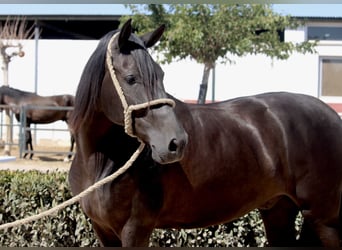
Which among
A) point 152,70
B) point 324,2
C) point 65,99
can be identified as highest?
point 324,2

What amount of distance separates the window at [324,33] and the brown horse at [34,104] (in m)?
7.03

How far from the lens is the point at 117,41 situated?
2070 millimetres

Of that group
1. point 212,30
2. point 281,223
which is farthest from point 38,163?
point 281,223

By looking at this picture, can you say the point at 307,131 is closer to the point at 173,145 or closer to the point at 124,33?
the point at 173,145

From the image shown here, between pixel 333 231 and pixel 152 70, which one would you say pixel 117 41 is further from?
pixel 333 231

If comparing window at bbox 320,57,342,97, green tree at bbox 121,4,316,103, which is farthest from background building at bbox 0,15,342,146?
green tree at bbox 121,4,316,103

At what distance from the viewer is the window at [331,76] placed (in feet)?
48.0

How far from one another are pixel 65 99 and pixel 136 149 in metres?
10.1

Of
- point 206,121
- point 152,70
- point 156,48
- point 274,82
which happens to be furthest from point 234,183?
point 274,82

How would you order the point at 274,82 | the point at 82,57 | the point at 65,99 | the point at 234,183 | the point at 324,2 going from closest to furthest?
the point at 324,2
the point at 234,183
the point at 65,99
the point at 274,82
the point at 82,57

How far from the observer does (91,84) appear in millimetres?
2131

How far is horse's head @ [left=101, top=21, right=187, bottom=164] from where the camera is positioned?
6.20 ft

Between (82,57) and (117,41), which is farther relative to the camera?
(82,57)

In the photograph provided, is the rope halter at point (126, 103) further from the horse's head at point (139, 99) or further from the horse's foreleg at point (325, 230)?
the horse's foreleg at point (325, 230)
